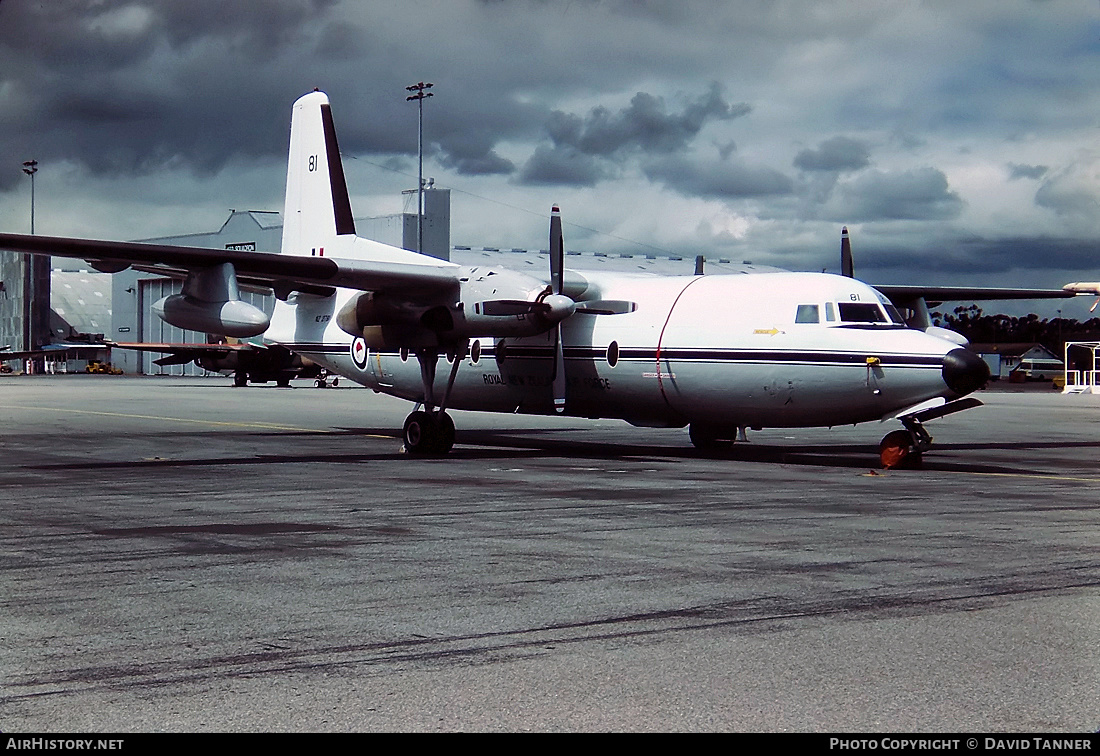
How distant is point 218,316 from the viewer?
859 inches

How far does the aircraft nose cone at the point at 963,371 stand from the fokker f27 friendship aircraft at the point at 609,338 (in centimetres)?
2

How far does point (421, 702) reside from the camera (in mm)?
5754

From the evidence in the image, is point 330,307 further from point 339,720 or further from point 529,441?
point 339,720

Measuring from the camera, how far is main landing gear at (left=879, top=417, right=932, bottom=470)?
1992cm

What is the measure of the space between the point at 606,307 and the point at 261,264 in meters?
6.66

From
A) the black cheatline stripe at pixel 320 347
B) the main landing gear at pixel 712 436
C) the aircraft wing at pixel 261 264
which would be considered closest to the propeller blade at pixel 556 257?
the aircraft wing at pixel 261 264

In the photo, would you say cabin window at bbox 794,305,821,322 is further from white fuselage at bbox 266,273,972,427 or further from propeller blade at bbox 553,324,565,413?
propeller blade at bbox 553,324,565,413

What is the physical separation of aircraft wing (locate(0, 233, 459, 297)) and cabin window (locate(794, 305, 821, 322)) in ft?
21.3

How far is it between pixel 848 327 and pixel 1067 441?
1134cm

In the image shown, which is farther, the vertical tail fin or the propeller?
the vertical tail fin

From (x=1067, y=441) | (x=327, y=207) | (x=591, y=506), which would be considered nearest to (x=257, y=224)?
(x=327, y=207)

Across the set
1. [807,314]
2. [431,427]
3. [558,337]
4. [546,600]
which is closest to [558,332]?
[558,337]

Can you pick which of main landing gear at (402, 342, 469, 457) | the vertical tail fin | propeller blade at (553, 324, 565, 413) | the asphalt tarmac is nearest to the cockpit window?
the asphalt tarmac

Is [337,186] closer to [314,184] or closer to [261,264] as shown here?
[314,184]
